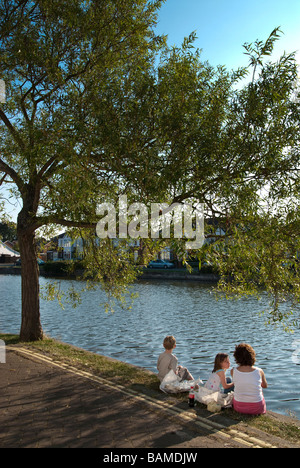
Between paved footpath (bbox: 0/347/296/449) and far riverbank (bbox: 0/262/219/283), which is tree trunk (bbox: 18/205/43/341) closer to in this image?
paved footpath (bbox: 0/347/296/449)

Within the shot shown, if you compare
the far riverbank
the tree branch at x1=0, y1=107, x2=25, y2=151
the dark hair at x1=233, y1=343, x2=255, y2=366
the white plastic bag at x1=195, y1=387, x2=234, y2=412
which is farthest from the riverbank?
the far riverbank

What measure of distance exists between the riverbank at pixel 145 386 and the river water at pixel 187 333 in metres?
2.70

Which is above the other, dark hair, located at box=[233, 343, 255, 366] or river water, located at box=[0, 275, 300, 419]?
dark hair, located at box=[233, 343, 255, 366]

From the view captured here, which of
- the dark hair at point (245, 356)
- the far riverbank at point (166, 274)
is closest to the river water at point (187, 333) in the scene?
the dark hair at point (245, 356)

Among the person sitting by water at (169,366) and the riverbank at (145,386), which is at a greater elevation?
the person sitting by water at (169,366)

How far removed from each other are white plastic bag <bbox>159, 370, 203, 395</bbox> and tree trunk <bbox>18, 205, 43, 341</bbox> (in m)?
5.97

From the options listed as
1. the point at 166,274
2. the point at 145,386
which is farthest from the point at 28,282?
the point at 166,274

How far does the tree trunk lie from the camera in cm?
1231

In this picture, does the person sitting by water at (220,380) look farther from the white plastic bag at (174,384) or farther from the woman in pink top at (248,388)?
the woman in pink top at (248,388)

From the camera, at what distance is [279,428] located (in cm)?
620

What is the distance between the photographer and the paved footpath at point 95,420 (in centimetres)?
522

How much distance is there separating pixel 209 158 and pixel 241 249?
1.96 metres

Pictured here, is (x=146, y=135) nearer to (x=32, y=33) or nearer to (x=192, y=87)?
(x=192, y=87)
